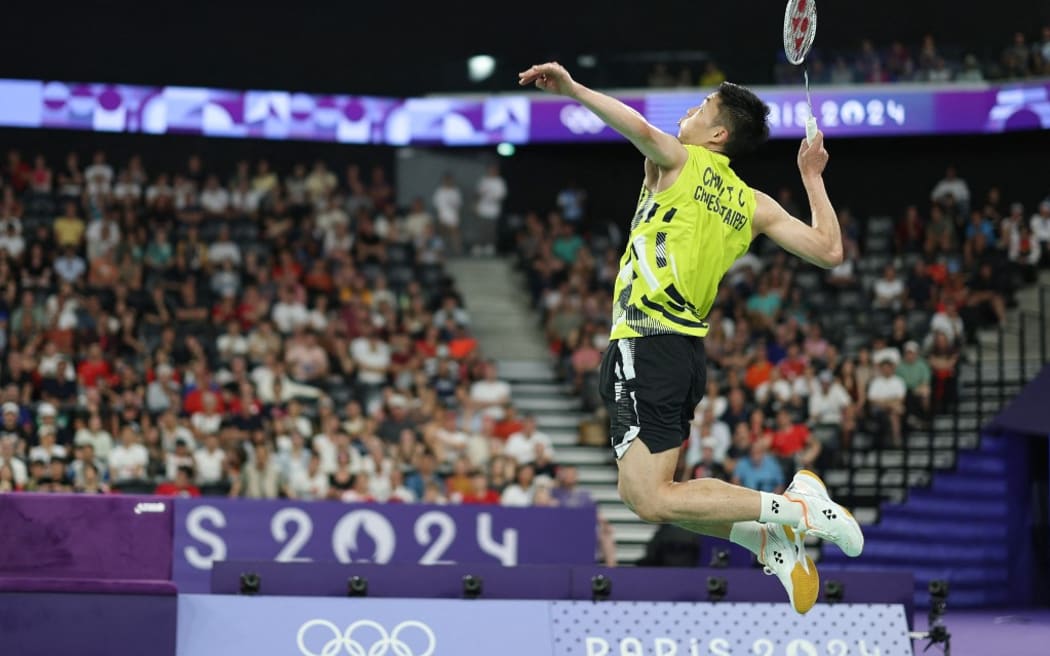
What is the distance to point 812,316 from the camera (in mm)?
21406

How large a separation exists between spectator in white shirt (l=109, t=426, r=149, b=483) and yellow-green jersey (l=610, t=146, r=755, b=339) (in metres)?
10.6

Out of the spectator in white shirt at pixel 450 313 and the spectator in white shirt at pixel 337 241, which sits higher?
the spectator in white shirt at pixel 337 241

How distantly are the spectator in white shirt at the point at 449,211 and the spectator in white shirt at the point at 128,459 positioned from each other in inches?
403

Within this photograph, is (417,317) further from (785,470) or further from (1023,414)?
(1023,414)

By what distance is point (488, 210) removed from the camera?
26.6 m

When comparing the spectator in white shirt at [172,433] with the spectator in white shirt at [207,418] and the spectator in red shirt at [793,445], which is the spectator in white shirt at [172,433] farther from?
the spectator in red shirt at [793,445]

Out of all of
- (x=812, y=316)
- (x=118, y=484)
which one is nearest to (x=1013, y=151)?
(x=812, y=316)

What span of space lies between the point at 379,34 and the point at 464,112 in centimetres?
420

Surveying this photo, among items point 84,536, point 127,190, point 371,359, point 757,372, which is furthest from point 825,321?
point 84,536

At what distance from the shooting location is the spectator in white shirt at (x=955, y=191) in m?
24.8

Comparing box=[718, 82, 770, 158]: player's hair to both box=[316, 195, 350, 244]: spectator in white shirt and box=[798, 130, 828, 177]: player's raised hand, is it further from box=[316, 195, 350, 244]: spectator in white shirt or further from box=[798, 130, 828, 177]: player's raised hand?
box=[316, 195, 350, 244]: spectator in white shirt

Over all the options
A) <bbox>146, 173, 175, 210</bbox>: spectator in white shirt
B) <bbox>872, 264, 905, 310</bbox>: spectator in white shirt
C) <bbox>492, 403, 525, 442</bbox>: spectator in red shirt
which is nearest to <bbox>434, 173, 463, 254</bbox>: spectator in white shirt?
<bbox>146, 173, 175, 210</bbox>: spectator in white shirt

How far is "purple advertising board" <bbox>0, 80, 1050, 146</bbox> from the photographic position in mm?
23469

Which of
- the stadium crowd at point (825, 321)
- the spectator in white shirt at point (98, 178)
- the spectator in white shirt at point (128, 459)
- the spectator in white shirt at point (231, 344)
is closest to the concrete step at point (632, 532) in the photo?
the stadium crowd at point (825, 321)
